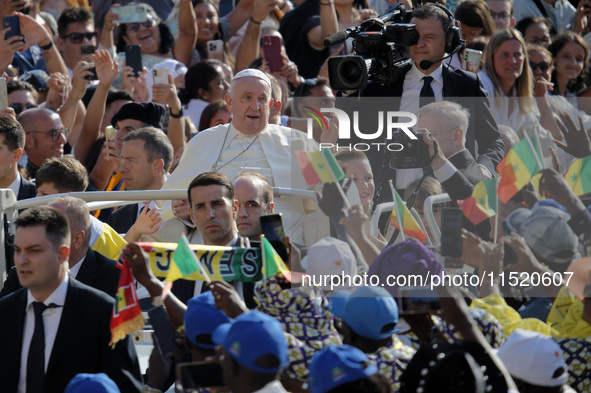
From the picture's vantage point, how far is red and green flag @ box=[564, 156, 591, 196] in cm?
522

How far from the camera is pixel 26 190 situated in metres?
7.03

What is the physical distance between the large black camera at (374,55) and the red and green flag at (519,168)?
117 cm

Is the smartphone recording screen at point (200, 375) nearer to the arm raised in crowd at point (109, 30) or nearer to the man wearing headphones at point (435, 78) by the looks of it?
the man wearing headphones at point (435, 78)

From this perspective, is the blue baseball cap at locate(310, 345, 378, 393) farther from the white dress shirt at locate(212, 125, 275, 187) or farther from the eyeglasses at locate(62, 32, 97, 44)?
the eyeglasses at locate(62, 32, 97, 44)

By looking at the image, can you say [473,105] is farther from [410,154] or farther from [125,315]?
[125,315]

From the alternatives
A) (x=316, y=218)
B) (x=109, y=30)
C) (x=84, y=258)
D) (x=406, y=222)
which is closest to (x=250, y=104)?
(x=316, y=218)

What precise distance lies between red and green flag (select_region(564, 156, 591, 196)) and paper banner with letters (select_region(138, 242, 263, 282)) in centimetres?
180

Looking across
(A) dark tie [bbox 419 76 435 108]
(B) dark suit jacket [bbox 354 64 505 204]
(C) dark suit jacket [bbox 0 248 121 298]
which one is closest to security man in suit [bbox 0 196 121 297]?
(C) dark suit jacket [bbox 0 248 121 298]

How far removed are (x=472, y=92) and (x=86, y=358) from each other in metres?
3.20

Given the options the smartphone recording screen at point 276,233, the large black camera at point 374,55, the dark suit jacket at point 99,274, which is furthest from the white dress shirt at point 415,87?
the dark suit jacket at point 99,274

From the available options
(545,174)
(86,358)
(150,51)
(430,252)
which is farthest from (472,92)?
(150,51)

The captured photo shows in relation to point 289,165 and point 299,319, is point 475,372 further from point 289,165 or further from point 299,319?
point 289,165

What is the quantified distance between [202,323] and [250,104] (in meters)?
3.03

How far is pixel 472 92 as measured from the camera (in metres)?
6.45
